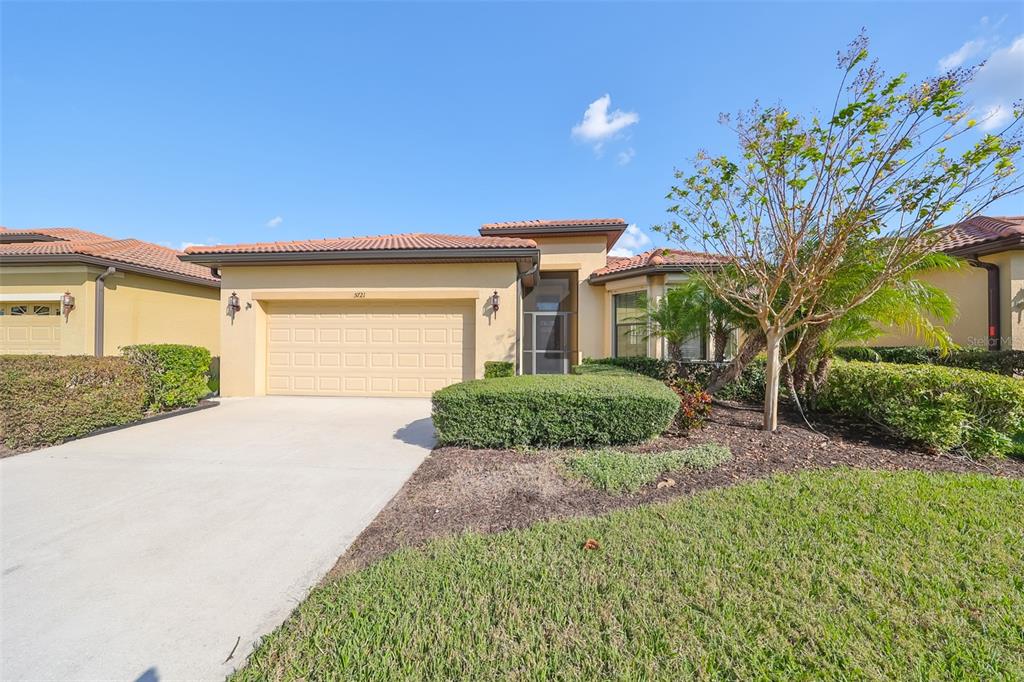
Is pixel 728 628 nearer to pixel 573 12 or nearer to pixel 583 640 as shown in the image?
pixel 583 640

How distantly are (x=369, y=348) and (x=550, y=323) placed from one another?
240 inches

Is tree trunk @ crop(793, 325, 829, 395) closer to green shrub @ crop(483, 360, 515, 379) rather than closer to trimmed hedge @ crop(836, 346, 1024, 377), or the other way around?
trimmed hedge @ crop(836, 346, 1024, 377)

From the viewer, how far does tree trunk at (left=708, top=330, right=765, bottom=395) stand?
671 cm

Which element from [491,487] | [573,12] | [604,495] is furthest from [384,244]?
[604,495]

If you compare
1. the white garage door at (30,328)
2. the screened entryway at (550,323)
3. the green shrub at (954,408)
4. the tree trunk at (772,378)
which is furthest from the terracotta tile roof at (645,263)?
the white garage door at (30,328)

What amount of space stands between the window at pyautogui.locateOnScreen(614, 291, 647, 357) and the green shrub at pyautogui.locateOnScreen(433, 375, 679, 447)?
259 inches

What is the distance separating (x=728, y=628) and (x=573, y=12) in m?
10.3

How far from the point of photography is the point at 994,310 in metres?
8.74

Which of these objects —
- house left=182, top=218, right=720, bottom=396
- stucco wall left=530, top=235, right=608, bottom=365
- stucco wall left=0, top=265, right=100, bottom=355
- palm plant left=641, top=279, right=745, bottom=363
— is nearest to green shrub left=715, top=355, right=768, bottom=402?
palm plant left=641, top=279, right=745, bottom=363

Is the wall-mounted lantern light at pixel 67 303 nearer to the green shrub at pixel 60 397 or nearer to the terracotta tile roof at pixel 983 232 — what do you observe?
the green shrub at pixel 60 397

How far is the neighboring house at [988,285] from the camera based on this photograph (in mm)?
8469

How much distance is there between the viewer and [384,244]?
1025cm

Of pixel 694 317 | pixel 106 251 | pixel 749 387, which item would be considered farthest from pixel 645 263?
pixel 106 251

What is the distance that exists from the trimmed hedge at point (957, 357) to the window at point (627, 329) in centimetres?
464
